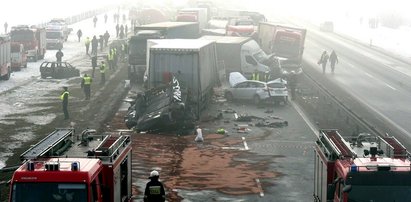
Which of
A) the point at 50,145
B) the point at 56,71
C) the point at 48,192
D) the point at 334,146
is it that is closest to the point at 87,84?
the point at 56,71

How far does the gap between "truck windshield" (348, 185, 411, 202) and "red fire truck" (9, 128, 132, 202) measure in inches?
183

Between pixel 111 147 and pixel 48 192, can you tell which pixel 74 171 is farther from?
pixel 111 147

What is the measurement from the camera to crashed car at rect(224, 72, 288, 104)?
42.8 metres

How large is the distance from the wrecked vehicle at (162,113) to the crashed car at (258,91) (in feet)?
26.8

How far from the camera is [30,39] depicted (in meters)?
63.5

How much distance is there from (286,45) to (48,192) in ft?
148

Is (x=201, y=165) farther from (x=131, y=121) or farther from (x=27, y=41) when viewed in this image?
(x=27, y=41)

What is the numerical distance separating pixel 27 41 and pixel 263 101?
26733mm

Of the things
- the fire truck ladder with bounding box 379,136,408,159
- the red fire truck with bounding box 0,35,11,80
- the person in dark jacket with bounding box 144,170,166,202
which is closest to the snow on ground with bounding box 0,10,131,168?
the red fire truck with bounding box 0,35,11,80

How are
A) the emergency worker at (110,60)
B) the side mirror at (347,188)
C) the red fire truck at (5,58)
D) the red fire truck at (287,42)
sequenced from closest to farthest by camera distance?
1. the side mirror at (347,188)
2. the red fire truck at (5,58)
3. the red fire truck at (287,42)
4. the emergency worker at (110,60)

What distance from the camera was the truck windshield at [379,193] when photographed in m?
14.9

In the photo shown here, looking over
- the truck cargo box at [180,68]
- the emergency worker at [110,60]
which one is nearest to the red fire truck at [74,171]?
the truck cargo box at [180,68]

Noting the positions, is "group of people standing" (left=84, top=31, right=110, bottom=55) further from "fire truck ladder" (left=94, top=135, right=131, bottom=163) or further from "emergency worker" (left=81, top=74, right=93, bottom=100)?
"fire truck ladder" (left=94, top=135, right=131, bottom=163)

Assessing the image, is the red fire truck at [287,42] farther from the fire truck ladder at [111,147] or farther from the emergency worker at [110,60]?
the fire truck ladder at [111,147]
